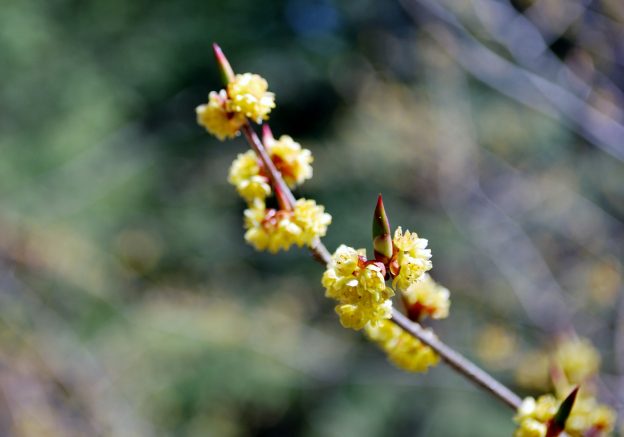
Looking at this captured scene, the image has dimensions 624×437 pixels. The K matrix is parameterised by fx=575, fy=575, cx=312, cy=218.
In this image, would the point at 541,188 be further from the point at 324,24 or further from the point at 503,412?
the point at 324,24

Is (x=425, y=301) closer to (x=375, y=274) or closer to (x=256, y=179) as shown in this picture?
(x=375, y=274)

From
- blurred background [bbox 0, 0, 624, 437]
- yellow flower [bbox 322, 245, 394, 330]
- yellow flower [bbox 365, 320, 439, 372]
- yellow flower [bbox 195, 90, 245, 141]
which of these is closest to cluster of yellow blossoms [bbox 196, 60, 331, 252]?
yellow flower [bbox 195, 90, 245, 141]

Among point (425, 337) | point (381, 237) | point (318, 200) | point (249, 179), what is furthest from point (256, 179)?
point (318, 200)

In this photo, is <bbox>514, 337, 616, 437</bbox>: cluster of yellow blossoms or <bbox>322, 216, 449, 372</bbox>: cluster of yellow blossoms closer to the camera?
<bbox>322, 216, 449, 372</bbox>: cluster of yellow blossoms

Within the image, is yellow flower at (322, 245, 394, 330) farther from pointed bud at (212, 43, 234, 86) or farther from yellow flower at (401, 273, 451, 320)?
pointed bud at (212, 43, 234, 86)

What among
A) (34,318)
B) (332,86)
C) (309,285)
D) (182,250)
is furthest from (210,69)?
(34,318)

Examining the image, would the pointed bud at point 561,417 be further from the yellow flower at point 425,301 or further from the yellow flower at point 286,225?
the yellow flower at point 286,225

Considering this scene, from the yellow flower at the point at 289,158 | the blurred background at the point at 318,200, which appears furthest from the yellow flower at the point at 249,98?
the blurred background at the point at 318,200
